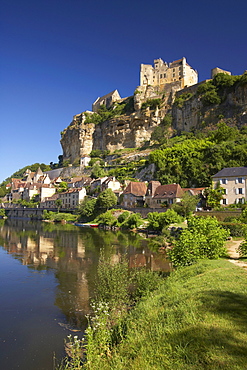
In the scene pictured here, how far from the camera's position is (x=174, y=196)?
42875 mm

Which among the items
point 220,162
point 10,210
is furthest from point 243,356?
point 10,210

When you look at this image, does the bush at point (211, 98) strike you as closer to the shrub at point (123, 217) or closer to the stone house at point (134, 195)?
the stone house at point (134, 195)

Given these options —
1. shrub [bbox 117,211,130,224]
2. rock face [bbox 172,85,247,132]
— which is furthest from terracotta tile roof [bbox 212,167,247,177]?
rock face [bbox 172,85,247,132]

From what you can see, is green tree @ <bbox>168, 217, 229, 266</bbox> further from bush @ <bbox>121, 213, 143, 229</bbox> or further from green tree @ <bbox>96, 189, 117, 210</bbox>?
green tree @ <bbox>96, 189, 117, 210</bbox>

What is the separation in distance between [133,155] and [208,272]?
200 ft

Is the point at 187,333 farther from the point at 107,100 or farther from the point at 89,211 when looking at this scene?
the point at 107,100

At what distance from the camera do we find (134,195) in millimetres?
50562

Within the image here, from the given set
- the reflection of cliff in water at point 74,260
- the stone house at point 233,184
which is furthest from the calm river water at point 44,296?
the stone house at point 233,184

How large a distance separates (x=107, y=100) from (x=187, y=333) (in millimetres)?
99734

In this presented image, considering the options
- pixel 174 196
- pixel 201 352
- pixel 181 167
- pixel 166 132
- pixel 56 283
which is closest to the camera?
pixel 201 352

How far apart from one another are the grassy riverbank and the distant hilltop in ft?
175

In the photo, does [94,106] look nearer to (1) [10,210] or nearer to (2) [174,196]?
(1) [10,210]

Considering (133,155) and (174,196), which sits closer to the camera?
(174,196)

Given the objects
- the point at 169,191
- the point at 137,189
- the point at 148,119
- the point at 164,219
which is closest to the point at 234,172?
the point at 169,191
